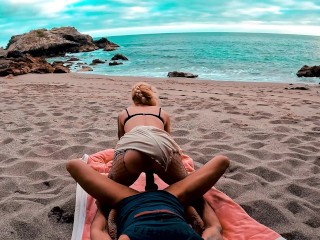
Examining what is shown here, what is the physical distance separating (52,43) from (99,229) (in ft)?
145

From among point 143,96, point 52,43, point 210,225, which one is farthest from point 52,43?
point 210,225

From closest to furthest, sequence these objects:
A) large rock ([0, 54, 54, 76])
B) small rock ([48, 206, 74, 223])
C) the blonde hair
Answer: small rock ([48, 206, 74, 223])
the blonde hair
large rock ([0, 54, 54, 76])

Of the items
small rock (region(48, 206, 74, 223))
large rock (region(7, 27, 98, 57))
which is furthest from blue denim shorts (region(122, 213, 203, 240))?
large rock (region(7, 27, 98, 57))

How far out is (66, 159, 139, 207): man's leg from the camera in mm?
2342

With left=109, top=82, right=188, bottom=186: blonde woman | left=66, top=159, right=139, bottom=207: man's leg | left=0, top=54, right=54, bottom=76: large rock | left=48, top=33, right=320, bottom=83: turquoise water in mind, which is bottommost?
left=48, top=33, right=320, bottom=83: turquoise water

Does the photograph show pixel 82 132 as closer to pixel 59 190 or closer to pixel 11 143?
pixel 11 143

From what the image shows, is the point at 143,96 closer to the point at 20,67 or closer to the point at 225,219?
the point at 225,219

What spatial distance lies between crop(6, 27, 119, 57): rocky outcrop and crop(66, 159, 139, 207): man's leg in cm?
4174

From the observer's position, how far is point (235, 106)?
6.89 m

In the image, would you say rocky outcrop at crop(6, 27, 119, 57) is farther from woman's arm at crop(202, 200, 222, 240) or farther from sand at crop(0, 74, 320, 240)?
woman's arm at crop(202, 200, 222, 240)

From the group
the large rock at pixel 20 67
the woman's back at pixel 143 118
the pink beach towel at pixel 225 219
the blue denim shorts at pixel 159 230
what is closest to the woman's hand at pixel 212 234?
the pink beach towel at pixel 225 219

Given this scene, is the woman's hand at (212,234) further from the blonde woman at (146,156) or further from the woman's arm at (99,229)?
the woman's arm at (99,229)

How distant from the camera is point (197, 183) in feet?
7.98

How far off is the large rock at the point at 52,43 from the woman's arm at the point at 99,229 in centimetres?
4200
